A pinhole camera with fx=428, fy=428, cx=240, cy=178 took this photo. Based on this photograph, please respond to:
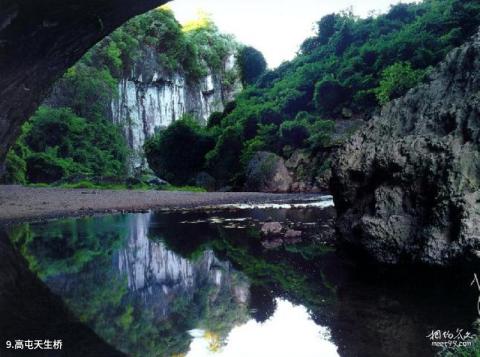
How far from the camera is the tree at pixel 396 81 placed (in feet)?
101

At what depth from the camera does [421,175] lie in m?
6.61

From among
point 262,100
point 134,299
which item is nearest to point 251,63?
point 262,100

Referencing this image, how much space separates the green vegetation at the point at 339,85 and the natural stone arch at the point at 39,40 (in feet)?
78.7

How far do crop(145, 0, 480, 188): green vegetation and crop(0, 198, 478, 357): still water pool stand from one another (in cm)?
2371

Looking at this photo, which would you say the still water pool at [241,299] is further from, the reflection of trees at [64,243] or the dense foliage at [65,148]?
the dense foliage at [65,148]

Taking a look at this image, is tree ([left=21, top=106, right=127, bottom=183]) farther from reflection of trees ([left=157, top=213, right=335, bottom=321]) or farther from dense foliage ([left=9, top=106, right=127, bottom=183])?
reflection of trees ([left=157, top=213, right=335, bottom=321])

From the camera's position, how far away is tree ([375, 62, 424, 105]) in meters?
30.9

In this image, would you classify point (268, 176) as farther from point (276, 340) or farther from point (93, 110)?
point (276, 340)

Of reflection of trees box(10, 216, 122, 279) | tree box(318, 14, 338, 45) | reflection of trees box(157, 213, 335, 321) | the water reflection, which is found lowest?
the water reflection

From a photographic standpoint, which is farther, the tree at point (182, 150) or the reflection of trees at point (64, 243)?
the tree at point (182, 150)

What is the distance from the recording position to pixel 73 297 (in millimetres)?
5383

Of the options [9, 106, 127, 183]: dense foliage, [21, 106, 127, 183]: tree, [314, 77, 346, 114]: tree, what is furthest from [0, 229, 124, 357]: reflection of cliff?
[314, 77, 346, 114]: tree

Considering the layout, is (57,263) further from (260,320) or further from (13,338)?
(260,320)

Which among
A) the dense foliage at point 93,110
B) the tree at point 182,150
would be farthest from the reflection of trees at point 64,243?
the tree at point 182,150
